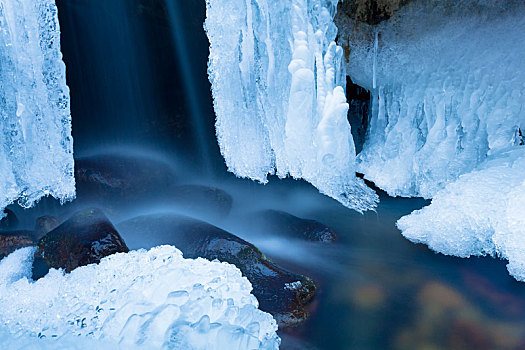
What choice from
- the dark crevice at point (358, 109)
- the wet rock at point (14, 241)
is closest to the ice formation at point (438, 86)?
the dark crevice at point (358, 109)

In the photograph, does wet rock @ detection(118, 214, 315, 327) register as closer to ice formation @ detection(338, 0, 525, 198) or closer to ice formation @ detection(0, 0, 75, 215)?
ice formation @ detection(0, 0, 75, 215)

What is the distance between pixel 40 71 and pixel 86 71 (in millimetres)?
2137

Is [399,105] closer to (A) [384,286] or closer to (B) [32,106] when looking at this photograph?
(A) [384,286]

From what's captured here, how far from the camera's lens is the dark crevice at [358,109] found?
565cm

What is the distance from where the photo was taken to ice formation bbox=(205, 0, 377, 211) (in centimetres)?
335

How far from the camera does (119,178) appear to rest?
4.74 meters

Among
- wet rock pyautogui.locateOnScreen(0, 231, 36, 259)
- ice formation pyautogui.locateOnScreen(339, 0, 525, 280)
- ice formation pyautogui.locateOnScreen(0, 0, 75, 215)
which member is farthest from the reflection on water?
ice formation pyautogui.locateOnScreen(0, 0, 75, 215)

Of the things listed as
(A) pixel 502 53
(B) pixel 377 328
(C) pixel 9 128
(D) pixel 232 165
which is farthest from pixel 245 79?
(A) pixel 502 53

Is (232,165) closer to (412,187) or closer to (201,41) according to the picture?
(412,187)

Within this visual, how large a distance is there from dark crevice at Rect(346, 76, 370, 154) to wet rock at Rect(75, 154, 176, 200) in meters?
2.81

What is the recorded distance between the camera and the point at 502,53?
4078mm

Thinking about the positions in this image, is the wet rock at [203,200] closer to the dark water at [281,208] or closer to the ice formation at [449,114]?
the dark water at [281,208]

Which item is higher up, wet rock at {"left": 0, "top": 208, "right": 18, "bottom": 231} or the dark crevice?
the dark crevice

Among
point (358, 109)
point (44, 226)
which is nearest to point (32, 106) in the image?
point (44, 226)
